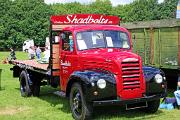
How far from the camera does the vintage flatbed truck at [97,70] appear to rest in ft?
32.1

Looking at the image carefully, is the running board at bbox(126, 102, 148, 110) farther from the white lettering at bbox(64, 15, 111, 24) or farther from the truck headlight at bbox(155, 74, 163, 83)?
the white lettering at bbox(64, 15, 111, 24)

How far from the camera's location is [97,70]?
33.5 ft

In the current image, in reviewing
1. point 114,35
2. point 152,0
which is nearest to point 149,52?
point 114,35

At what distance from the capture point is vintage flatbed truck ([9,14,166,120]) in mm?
9781

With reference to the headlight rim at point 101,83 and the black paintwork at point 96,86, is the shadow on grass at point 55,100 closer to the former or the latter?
the black paintwork at point 96,86

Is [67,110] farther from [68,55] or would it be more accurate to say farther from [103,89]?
[103,89]

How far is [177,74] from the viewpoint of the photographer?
13047mm

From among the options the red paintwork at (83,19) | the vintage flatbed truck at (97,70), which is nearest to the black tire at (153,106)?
the vintage flatbed truck at (97,70)

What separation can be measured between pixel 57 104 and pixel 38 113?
1.48 metres

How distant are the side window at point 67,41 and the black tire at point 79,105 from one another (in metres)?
1.24

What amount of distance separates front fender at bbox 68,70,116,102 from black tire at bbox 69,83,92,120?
0.82 ft

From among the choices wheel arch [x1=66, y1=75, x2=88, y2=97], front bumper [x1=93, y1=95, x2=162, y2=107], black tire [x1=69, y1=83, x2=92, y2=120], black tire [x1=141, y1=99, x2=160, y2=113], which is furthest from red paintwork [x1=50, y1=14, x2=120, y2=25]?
front bumper [x1=93, y1=95, x2=162, y2=107]

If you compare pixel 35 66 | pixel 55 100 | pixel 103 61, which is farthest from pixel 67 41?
pixel 55 100

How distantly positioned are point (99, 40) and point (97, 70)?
116 centimetres
